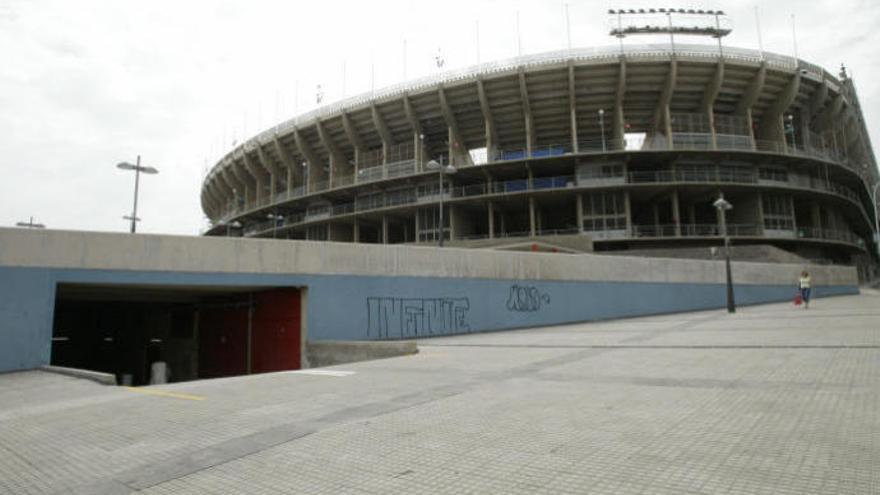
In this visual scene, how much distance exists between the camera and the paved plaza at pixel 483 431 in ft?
11.1

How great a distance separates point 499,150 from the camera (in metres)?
49.3

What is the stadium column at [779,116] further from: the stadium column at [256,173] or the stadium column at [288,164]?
the stadium column at [256,173]

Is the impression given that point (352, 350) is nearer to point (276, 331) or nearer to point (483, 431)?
point (276, 331)

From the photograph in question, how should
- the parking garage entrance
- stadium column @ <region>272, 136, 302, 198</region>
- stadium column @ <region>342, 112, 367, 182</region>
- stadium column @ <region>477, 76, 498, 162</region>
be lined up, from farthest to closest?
stadium column @ <region>272, 136, 302, 198</region> < stadium column @ <region>342, 112, 367, 182</region> < stadium column @ <region>477, 76, 498, 162</region> < the parking garage entrance

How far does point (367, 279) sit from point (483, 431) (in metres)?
12.5

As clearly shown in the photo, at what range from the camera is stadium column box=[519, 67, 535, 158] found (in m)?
42.7

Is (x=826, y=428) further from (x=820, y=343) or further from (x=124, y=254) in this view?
(x=124, y=254)

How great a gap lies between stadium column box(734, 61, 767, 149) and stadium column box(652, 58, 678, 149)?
6.55 meters

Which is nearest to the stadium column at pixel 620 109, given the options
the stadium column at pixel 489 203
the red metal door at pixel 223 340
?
the stadium column at pixel 489 203

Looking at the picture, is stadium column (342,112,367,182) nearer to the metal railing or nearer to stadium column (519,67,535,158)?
stadium column (519,67,535,158)

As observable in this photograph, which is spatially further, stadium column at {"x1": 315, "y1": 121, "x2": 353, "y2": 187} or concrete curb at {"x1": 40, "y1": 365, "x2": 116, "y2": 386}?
stadium column at {"x1": 315, "y1": 121, "x2": 353, "y2": 187}

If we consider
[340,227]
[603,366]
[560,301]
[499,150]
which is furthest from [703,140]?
[603,366]

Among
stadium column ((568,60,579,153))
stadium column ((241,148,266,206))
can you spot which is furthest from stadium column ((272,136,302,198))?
stadium column ((568,60,579,153))

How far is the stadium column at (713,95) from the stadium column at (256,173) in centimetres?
4753
